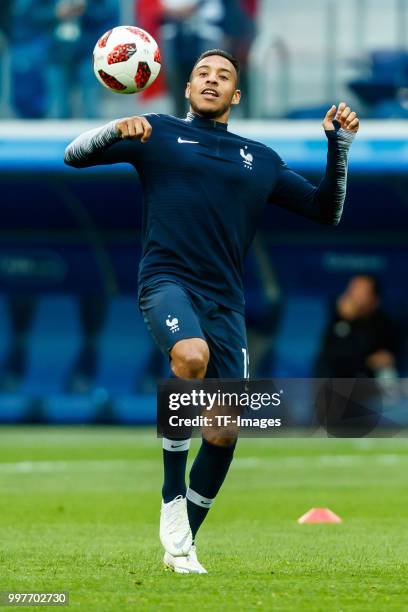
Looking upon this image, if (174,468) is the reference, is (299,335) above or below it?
below

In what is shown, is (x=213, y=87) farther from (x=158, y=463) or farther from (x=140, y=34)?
(x=158, y=463)

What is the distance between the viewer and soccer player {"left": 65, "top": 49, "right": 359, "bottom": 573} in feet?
21.0

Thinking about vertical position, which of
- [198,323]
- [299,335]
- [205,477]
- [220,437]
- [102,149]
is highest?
[102,149]

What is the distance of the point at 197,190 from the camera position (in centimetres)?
657

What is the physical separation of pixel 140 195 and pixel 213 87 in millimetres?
13516

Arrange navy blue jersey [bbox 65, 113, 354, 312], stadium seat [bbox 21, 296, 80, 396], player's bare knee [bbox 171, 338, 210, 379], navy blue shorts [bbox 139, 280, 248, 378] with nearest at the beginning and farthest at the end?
player's bare knee [bbox 171, 338, 210, 379]
navy blue shorts [bbox 139, 280, 248, 378]
navy blue jersey [bbox 65, 113, 354, 312]
stadium seat [bbox 21, 296, 80, 396]

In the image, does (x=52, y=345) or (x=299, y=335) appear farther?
(x=52, y=345)

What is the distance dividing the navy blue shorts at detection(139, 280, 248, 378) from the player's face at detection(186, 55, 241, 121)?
0.82m

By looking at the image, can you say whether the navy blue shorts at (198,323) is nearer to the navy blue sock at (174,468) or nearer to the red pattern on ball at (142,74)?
the navy blue sock at (174,468)

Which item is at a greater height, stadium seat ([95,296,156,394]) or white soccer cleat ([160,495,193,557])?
white soccer cleat ([160,495,193,557])

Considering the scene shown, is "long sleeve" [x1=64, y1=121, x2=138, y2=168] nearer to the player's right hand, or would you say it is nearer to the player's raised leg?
the player's right hand

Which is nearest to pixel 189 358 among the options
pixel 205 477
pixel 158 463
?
pixel 205 477

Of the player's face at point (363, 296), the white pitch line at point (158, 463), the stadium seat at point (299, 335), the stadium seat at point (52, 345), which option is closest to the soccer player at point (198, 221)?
the white pitch line at point (158, 463)

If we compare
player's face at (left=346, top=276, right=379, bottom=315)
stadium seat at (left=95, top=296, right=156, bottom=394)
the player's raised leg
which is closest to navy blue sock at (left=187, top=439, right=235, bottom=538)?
the player's raised leg
